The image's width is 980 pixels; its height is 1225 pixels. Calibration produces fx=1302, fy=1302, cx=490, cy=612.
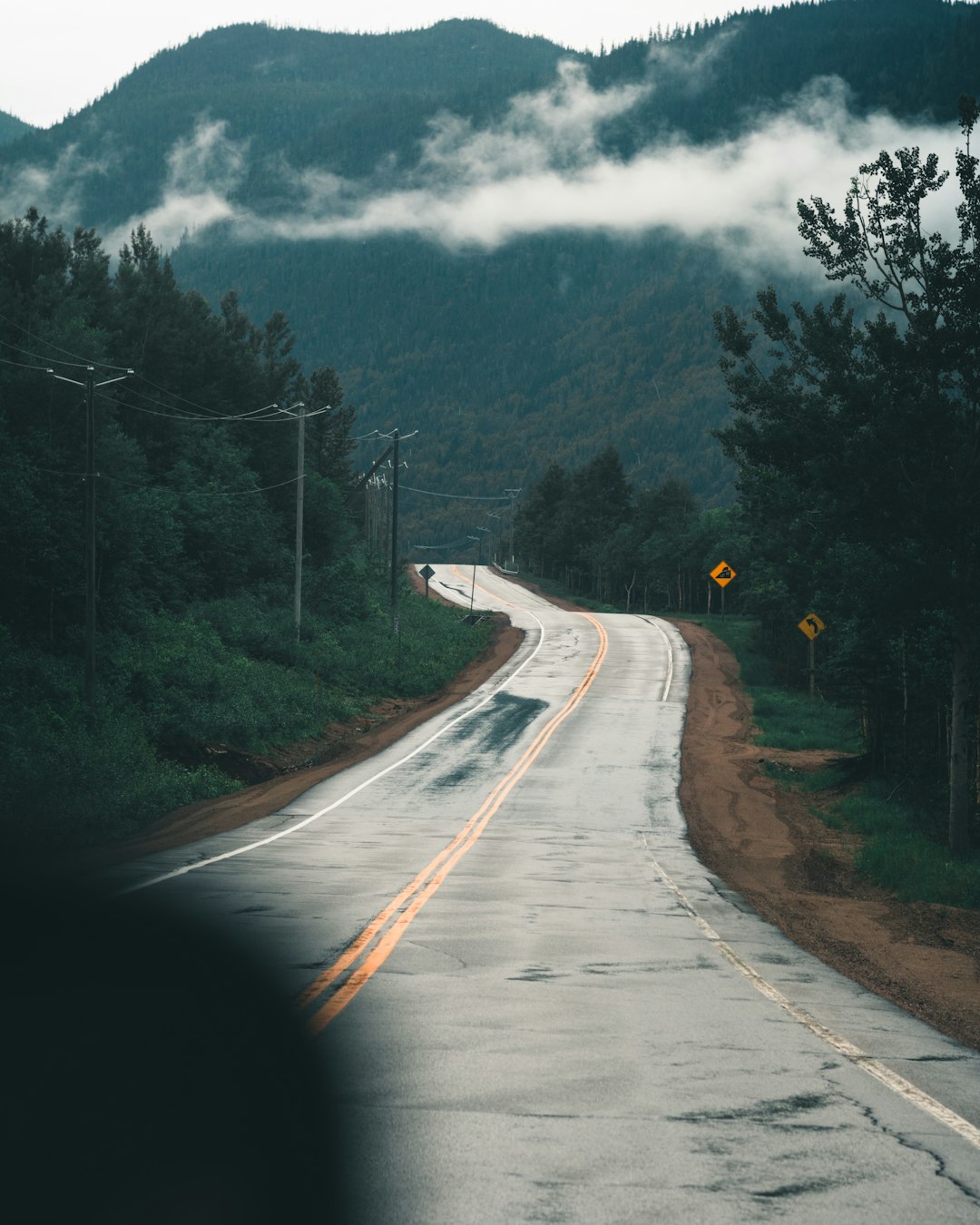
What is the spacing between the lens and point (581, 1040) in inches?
343

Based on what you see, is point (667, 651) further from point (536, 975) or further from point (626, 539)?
point (626, 539)

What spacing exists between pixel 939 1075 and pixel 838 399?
1529 centimetres

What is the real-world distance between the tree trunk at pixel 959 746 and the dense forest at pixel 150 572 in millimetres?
14020

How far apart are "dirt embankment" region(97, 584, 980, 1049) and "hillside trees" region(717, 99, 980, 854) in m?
3.56

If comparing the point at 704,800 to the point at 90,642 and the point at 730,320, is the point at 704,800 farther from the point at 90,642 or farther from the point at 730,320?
the point at 90,642

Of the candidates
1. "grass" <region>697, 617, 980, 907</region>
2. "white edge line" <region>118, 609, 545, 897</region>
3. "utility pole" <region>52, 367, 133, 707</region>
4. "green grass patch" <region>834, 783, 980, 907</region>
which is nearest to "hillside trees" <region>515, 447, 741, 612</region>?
"grass" <region>697, 617, 980, 907</region>

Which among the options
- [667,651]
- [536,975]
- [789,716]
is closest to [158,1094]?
[536,975]

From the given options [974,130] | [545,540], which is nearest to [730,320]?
[974,130]

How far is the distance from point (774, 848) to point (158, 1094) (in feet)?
59.6

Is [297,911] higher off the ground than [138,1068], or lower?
lower

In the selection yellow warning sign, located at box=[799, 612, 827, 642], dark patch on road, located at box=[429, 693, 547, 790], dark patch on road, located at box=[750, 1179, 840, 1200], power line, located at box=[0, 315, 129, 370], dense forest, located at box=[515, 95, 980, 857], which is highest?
power line, located at box=[0, 315, 129, 370]

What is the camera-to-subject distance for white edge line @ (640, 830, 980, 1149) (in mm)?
7141

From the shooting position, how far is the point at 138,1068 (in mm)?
7277

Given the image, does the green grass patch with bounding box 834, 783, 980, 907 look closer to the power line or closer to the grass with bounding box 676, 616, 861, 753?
the grass with bounding box 676, 616, 861, 753
